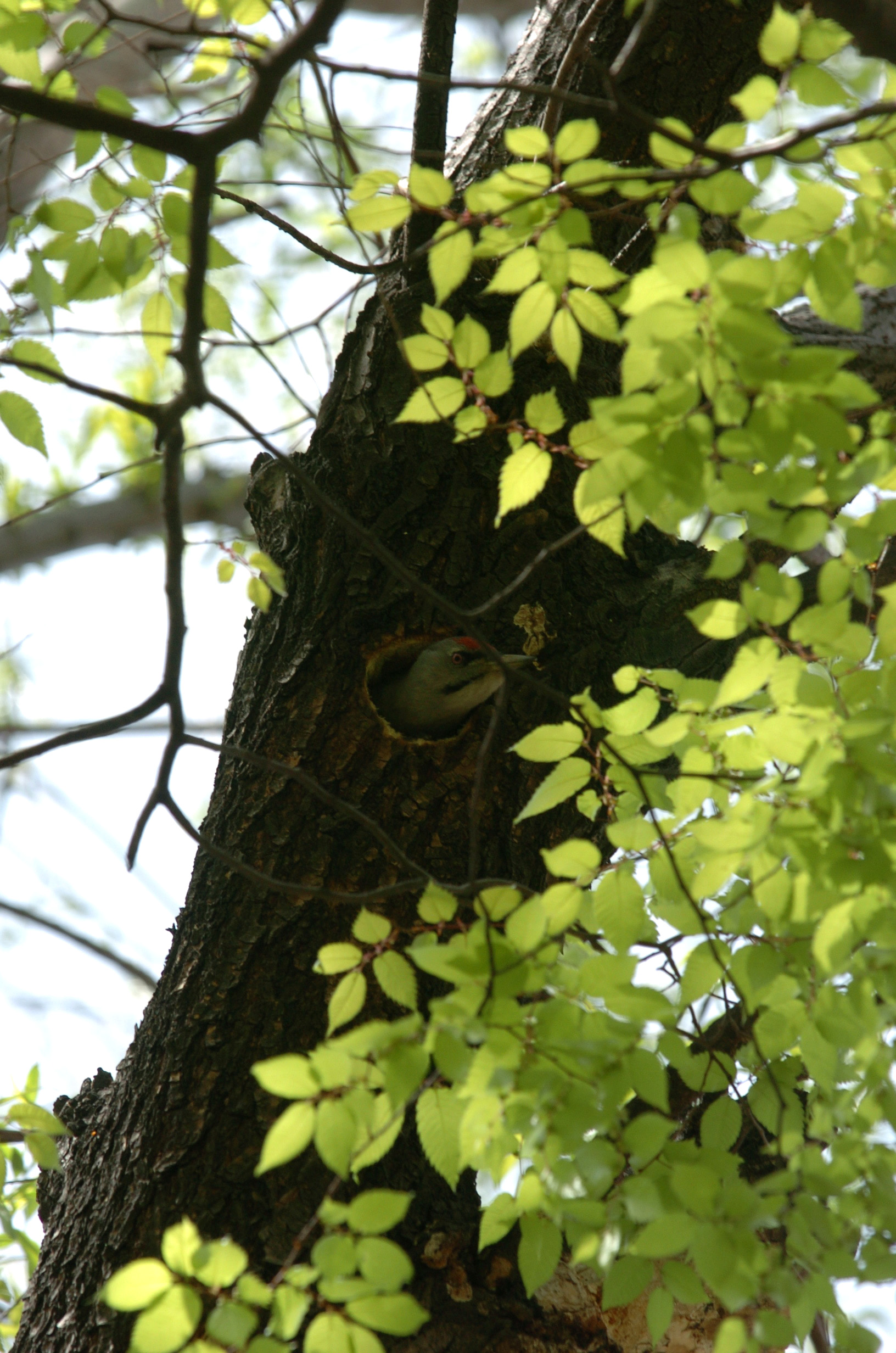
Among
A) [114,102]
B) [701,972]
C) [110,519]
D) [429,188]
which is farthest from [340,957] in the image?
[110,519]

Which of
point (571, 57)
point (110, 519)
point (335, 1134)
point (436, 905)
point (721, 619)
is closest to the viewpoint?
point (335, 1134)

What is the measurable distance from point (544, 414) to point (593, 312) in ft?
0.73

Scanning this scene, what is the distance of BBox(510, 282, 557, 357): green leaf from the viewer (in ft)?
5.56

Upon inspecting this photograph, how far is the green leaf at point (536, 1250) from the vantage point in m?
1.75

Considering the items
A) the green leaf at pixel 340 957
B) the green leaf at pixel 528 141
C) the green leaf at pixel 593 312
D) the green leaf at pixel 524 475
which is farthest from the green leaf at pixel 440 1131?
the green leaf at pixel 528 141

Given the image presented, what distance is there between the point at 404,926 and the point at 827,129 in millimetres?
1995

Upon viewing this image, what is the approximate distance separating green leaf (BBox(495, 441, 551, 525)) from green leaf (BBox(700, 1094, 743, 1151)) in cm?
116

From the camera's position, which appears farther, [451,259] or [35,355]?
[35,355]

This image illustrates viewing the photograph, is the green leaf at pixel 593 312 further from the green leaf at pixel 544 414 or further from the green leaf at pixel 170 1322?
the green leaf at pixel 170 1322

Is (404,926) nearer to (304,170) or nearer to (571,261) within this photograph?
(571,261)

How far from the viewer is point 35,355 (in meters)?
1.92

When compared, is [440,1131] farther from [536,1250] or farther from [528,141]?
[528,141]

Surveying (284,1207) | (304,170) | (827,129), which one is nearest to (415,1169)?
(284,1207)

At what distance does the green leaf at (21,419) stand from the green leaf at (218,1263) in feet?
4.72
